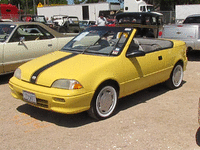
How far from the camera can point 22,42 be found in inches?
260

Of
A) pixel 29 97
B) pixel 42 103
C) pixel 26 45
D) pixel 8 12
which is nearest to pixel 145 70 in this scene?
pixel 42 103

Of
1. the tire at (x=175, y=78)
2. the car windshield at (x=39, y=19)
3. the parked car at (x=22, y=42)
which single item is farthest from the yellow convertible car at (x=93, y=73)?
the car windshield at (x=39, y=19)

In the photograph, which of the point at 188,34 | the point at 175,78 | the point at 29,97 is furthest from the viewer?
the point at 188,34

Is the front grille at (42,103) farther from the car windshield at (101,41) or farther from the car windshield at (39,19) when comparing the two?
the car windshield at (39,19)

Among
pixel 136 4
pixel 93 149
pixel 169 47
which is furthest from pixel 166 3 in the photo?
pixel 93 149

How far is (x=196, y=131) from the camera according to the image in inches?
151

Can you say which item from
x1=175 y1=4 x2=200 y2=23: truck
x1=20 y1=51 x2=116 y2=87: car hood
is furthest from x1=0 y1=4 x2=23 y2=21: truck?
x1=20 y1=51 x2=116 y2=87: car hood

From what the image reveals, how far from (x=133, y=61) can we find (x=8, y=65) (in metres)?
3.33

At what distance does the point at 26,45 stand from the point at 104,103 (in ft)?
11.3

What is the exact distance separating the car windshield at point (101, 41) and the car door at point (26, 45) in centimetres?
200

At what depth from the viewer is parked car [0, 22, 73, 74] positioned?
6.34 meters

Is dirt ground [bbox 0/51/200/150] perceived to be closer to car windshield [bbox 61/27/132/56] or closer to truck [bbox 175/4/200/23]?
car windshield [bbox 61/27/132/56]

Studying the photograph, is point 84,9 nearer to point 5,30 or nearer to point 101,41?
point 5,30

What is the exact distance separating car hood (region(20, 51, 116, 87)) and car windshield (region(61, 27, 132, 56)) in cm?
19
